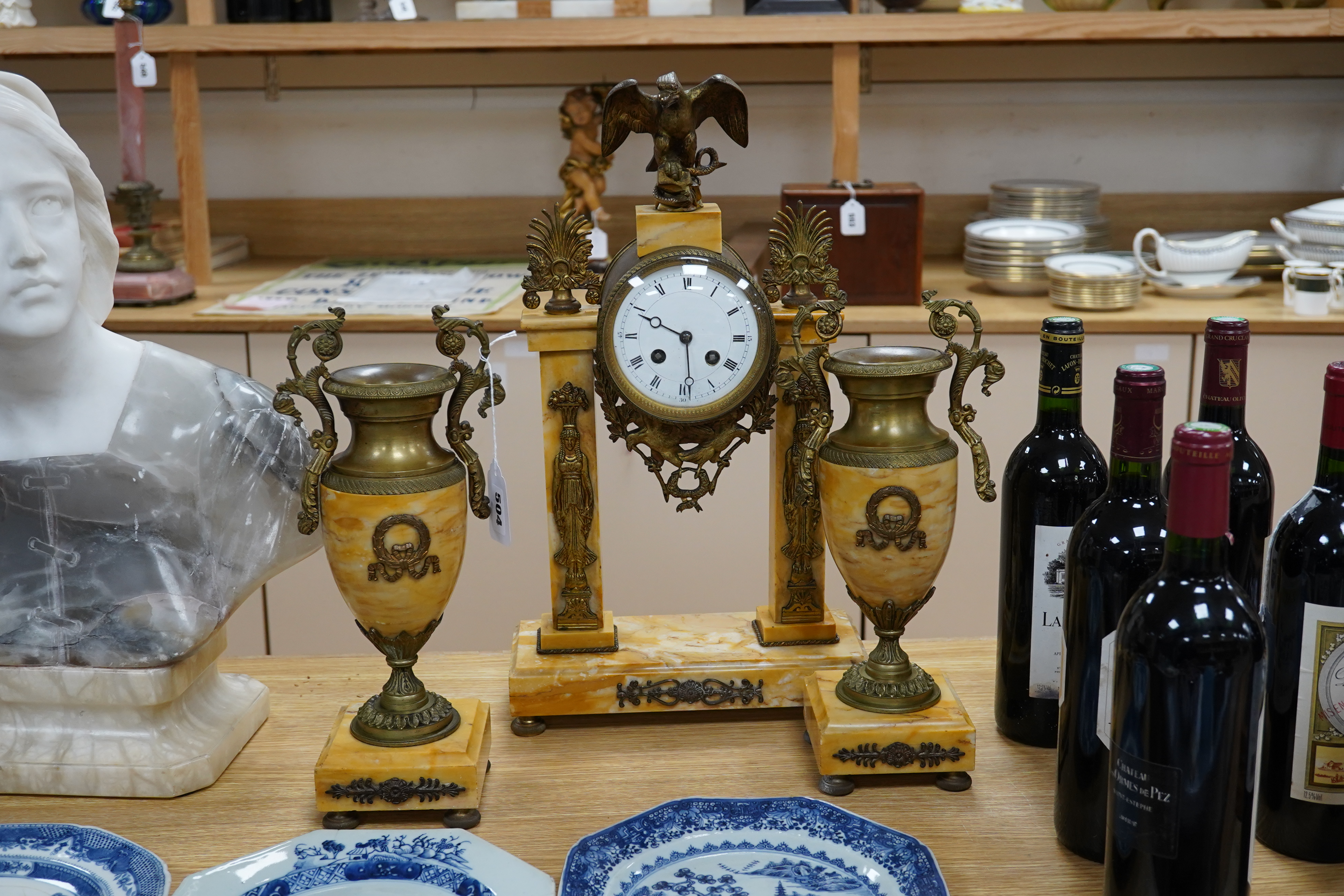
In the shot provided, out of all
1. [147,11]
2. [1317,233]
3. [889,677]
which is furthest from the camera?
[147,11]

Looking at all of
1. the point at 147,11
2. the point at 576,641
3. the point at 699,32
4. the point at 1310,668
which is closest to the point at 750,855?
the point at 576,641

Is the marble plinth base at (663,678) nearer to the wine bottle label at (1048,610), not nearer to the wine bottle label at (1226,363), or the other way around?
the wine bottle label at (1048,610)

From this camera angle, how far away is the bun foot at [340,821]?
1.10m

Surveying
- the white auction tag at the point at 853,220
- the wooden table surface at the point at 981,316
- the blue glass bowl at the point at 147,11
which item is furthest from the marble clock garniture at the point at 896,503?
the blue glass bowl at the point at 147,11

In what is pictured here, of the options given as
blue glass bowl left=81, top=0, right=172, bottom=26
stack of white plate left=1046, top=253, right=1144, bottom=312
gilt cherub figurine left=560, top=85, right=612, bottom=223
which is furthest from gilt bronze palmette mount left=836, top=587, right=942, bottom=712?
blue glass bowl left=81, top=0, right=172, bottom=26

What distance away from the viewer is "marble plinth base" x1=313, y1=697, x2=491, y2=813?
1.09 m

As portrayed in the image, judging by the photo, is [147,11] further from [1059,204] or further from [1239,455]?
[1239,455]

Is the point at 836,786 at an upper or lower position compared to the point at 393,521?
lower

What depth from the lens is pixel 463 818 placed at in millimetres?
1096

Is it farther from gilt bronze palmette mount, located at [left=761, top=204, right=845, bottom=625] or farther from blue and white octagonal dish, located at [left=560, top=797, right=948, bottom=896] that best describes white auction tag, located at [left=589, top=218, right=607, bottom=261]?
blue and white octagonal dish, located at [left=560, top=797, right=948, bottom=896]

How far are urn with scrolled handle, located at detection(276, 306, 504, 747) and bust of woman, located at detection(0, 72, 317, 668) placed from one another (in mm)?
106

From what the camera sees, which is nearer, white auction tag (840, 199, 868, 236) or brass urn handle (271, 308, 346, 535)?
brass urn handle (271, 308, 346, 535)

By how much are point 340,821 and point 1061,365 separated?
75 cm

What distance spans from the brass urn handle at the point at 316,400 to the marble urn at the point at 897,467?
436 mm
